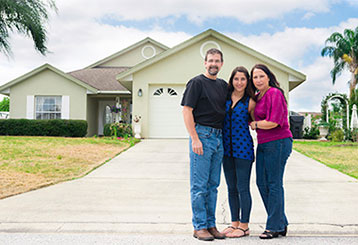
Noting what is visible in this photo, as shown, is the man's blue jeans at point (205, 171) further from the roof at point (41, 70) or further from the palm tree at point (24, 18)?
the roof at point (41, 70)

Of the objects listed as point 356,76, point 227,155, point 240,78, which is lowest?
point 227,155

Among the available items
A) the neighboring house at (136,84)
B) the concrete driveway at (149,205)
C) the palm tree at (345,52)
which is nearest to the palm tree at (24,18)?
the neighboring house at (136,84)

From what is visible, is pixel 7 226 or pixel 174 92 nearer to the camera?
pixel 7 226

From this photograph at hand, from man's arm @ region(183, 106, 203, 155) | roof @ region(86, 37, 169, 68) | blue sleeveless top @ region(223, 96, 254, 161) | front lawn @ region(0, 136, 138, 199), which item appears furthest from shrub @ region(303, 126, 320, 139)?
man's arm @ region(183, 106, 203, 155)

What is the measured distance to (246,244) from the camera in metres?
3.80

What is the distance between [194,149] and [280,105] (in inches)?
40.9

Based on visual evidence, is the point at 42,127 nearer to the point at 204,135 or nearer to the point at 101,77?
the point at 101,77

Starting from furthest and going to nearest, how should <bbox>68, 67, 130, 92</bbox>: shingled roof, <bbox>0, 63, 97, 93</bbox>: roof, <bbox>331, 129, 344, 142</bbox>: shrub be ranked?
1. <bbox>68, 67, 130, 92</bbox>: shingled roof
2. <bbox>0, 63, 97, 93</bbox>: roof
3. <bbox>331, 129, 344, 142</bbox>: shrub

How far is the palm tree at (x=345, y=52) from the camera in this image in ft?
110

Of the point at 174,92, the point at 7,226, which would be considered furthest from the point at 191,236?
the point at 174,92

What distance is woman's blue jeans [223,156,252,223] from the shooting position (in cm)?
396

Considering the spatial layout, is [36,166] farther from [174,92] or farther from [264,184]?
[174,92]

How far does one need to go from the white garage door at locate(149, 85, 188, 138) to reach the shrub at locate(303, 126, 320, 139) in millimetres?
7474

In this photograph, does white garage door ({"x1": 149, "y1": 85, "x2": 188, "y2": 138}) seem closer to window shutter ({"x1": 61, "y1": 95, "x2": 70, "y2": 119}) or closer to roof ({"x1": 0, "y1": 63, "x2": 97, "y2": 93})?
roof ({"x1": 0, "y1": 63, "x2": 97, "y2": 93})
